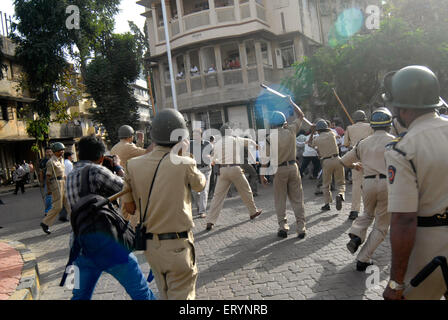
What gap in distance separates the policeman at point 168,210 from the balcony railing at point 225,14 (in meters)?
22.1

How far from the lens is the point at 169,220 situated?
9.89 ft

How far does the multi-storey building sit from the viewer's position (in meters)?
23.7

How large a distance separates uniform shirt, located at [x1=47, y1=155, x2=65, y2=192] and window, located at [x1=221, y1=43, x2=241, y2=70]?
1634 centimetres

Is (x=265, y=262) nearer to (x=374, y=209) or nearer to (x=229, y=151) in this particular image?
(x=374, y=209)

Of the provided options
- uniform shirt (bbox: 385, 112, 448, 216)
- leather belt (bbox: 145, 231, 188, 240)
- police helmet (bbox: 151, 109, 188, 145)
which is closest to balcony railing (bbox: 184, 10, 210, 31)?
police helmet (bbox: 151, 109, 188, 145)

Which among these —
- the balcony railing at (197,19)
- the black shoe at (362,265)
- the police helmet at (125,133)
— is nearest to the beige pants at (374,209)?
the black shoe at (362,265)

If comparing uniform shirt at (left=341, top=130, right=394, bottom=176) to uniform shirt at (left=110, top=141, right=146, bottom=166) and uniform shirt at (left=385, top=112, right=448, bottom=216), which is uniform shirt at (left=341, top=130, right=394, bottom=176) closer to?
uniform shirt at (left=385, top=112, right=448, bottom=216)

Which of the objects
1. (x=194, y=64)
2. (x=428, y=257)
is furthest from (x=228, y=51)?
(x=428, y=257)

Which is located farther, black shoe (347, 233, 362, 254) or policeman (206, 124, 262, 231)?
policeman (206, 124, 262, 231)

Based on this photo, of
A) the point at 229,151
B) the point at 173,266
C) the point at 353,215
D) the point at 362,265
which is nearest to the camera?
the point at 173,266

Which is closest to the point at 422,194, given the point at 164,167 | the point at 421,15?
the point at 164,167

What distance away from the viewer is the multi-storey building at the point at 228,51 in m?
23.7

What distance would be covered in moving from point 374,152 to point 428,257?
Result: 3.16 metres

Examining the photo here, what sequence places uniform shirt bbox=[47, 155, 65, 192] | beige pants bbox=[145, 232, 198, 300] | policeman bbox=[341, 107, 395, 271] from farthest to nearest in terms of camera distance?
uniform shirt bbox=[47, 155, 65, 192] → policeman bbox=[341, 107, 395, 271] → beige pants bbox=[145, 232, 198, 300]
